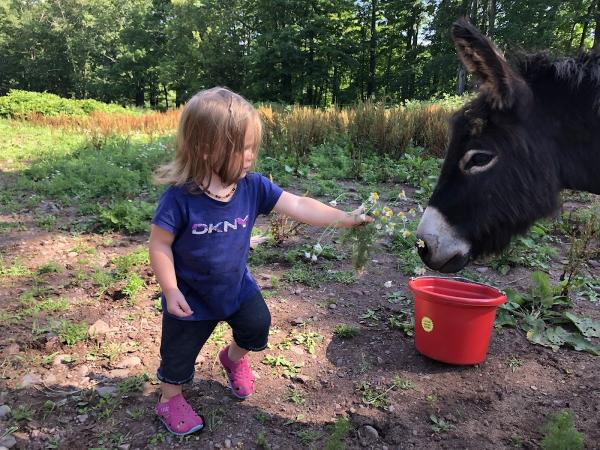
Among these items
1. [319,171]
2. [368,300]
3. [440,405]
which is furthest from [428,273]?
[319,171]

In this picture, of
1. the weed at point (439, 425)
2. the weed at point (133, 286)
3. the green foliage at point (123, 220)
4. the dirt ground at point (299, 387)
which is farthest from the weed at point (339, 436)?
the green foliage at point (123, 220)

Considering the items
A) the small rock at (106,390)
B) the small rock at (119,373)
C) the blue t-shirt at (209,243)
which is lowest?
the small rock at (119,373)

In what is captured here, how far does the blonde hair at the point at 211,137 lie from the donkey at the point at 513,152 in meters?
0.92

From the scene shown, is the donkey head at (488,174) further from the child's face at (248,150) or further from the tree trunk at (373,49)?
the tree trunk at (373,49)

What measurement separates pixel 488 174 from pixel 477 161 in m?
0.08

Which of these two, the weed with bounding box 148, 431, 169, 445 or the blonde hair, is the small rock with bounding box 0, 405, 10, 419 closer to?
the weed with bounding box 148, 431, 169, 445

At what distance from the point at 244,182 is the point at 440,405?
1562 millimetres

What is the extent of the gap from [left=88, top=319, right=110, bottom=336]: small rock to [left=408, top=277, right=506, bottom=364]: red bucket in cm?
202

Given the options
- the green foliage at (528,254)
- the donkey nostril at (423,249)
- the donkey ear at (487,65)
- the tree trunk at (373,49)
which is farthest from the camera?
the tree trunk at (373,49)

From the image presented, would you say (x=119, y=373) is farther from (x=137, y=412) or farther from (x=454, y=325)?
(x=454, y=325)

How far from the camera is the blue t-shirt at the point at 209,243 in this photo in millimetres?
1854

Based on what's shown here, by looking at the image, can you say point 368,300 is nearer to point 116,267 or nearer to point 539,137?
point 539,137

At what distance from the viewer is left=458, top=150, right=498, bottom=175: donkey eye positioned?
1.88 m

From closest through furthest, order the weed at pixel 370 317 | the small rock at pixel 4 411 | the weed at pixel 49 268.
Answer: the small rock at pixel 4 411 < the weed at pixel 370 317 < the weed at pixel 49 268
